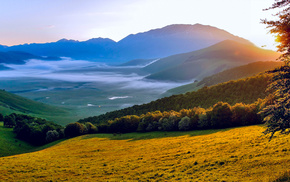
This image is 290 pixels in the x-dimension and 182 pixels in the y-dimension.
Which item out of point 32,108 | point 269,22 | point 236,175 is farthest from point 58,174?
point 32,108

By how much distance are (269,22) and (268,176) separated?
48.0 ft

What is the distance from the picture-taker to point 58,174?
33000 mm

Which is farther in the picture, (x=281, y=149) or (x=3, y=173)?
(x=3, y=173)

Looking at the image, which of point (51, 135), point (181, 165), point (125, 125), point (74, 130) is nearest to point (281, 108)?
point (181, 165)

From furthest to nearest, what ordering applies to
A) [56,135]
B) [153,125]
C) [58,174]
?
[56,135], [153,125], [58,174]

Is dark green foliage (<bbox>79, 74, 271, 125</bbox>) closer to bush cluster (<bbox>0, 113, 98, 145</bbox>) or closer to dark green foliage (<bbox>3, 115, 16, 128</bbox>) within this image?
bush cluster (<bbox>0, 113, 98, 145</bbox>)

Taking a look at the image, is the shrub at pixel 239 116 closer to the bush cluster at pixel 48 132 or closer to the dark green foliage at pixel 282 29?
the dark green foliage at pixel 282 29

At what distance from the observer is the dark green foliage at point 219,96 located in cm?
9162

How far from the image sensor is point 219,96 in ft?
344

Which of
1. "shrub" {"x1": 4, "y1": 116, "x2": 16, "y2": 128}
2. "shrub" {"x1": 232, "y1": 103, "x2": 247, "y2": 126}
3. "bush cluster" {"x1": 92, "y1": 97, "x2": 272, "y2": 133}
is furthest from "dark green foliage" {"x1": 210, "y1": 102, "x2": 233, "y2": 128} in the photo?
"shrub" {"x1": 4, "y1": 116, "x2": 16, "y2": 128}

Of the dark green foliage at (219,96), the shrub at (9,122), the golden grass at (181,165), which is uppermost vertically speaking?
the dark green foliage at (219,96)

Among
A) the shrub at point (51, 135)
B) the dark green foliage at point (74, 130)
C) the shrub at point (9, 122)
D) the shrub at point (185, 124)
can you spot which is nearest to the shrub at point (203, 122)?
the shrub at point (185, 124)

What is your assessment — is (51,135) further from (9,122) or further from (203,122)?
(203,122)

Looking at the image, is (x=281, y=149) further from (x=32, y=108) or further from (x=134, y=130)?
(x=32, y=108)
